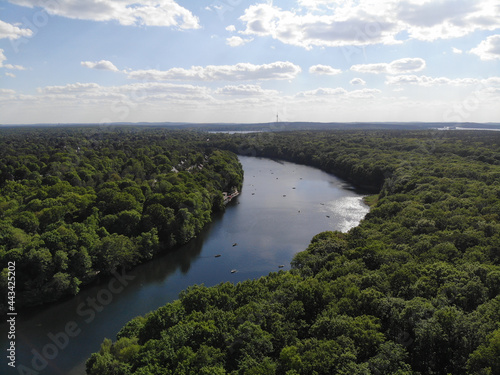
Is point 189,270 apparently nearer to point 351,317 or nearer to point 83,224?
point 83,224

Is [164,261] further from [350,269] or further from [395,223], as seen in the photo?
[395,223]

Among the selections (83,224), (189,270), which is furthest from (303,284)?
(83,224)

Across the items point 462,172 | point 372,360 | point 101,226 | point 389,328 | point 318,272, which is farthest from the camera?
point 462,172

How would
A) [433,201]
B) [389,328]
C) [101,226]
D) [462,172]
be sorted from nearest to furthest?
[389,328], [101,226], [433,201], [462,172]

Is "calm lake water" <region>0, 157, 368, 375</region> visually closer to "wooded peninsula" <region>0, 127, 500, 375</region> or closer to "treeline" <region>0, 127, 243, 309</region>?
"treeline" <region>0, 127, 243, 309</region>

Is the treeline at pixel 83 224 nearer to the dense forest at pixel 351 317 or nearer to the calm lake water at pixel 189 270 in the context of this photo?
the calm lake water at pixel 189 270

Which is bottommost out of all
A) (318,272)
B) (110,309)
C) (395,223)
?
(110,309)

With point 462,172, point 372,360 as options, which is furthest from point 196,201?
point 462,172
